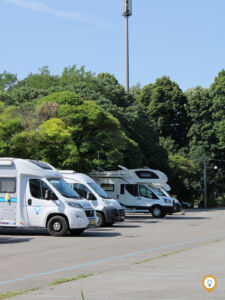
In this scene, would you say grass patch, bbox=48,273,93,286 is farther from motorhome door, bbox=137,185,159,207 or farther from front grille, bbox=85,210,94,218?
motorhome door, bbox=137,185,159,207

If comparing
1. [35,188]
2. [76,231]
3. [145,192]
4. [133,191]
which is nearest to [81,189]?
[76,231]

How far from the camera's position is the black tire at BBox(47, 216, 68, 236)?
68.9ft

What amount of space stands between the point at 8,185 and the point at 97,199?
231 inches

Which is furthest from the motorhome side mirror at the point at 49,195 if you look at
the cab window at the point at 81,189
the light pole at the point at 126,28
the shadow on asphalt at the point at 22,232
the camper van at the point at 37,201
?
the light pole at the point at 126,28

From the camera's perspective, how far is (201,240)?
1944cm

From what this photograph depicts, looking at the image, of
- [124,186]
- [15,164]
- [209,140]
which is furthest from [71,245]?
[209,140]

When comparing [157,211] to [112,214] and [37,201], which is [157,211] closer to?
[112,214]

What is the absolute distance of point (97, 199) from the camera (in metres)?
26.6

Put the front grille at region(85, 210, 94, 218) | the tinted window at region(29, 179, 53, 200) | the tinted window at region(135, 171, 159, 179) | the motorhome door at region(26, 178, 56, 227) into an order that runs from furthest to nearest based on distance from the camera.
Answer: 1. the tinted window at region(135, 171, 159, 179)
2. the front grille at region(85, 210, 94, 218)
3. the tinted window at region(29, 179, 53, 200)
4. the motorhome door at region(26, 178, 56, 227)

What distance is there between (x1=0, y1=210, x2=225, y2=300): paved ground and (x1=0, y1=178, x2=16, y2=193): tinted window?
1860 mm

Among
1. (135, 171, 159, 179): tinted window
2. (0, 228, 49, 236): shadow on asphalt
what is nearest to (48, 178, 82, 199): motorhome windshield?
(0, 228, 49, 236): shadow on asphalt

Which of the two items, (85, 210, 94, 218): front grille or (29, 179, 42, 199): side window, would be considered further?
(85, 210, 94, 218): front grille

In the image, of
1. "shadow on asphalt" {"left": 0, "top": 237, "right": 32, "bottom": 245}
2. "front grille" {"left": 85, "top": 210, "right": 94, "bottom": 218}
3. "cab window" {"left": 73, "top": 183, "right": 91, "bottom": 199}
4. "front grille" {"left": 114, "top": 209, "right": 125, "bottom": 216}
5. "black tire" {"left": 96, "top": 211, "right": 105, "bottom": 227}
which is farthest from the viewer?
"front grille" {"left": 114, "top": 209, "right": 125, "bottom": 216}

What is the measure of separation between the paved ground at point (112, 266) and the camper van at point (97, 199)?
18.3 ft
